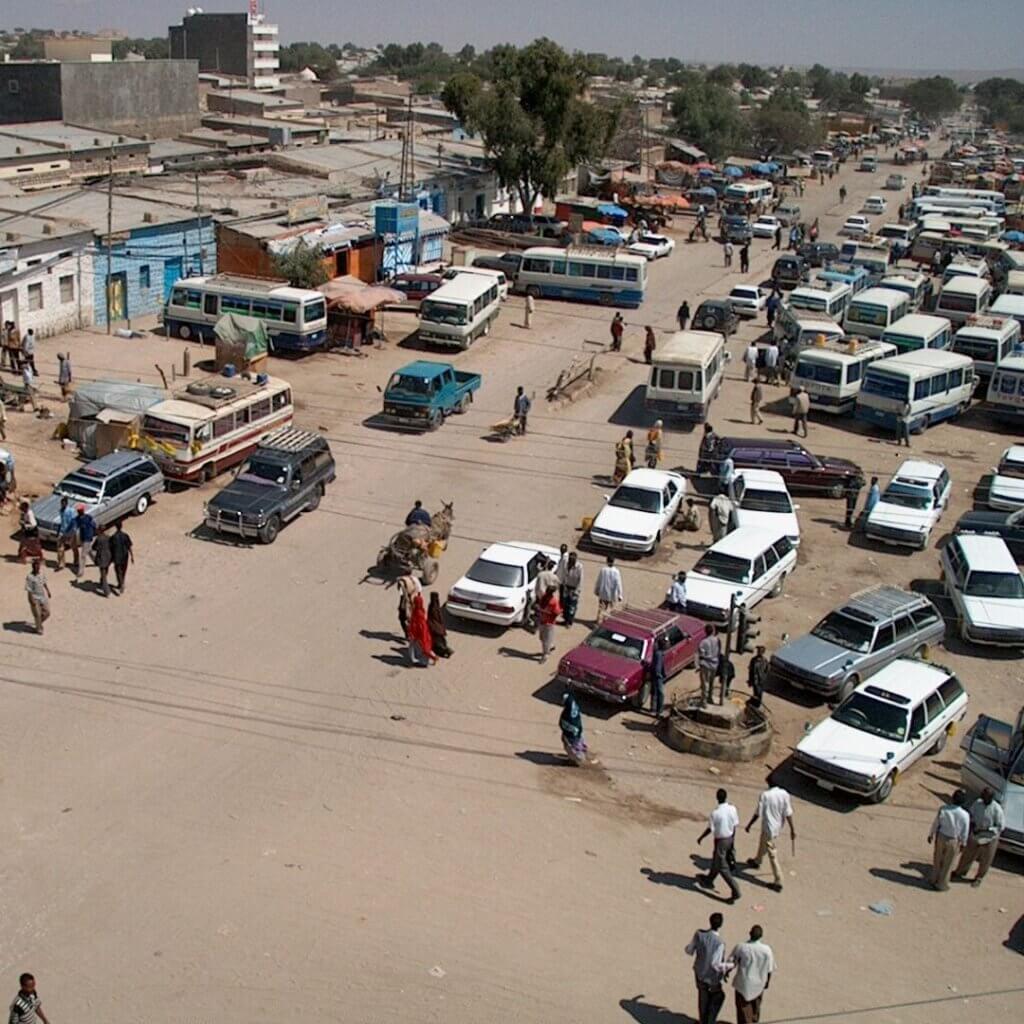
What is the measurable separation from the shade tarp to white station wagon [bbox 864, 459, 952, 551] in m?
15.6

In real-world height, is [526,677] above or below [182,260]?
below

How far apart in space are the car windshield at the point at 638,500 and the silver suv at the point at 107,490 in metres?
8.42

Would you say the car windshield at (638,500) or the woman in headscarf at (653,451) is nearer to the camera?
the car windshield at (638,500)

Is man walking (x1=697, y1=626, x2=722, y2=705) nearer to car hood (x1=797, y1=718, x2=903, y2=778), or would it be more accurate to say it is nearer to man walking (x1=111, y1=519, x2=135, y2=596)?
car hood (x1=797, y1=718, x2=903, y2=778)

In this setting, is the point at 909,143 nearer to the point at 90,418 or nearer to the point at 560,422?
the point at 560,422

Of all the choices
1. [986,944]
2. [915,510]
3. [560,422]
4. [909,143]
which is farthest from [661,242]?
[909,143]

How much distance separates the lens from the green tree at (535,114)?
53875mm

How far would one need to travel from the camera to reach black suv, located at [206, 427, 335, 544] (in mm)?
22344

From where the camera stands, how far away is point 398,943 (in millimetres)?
12273

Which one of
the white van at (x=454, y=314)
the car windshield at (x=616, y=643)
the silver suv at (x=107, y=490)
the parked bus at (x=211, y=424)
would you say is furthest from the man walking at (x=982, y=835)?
the white van at (x=454, y=314)

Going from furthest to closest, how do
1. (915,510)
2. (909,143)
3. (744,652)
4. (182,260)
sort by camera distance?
(909,143)
(182,260)
(915,510)
(744,652)

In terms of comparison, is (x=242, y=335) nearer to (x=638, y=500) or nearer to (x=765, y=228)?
(x=638, y=500)

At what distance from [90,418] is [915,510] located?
53.1 feet

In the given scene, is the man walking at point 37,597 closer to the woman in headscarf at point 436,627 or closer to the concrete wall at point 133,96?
the woman in headscarf at point 436,627
